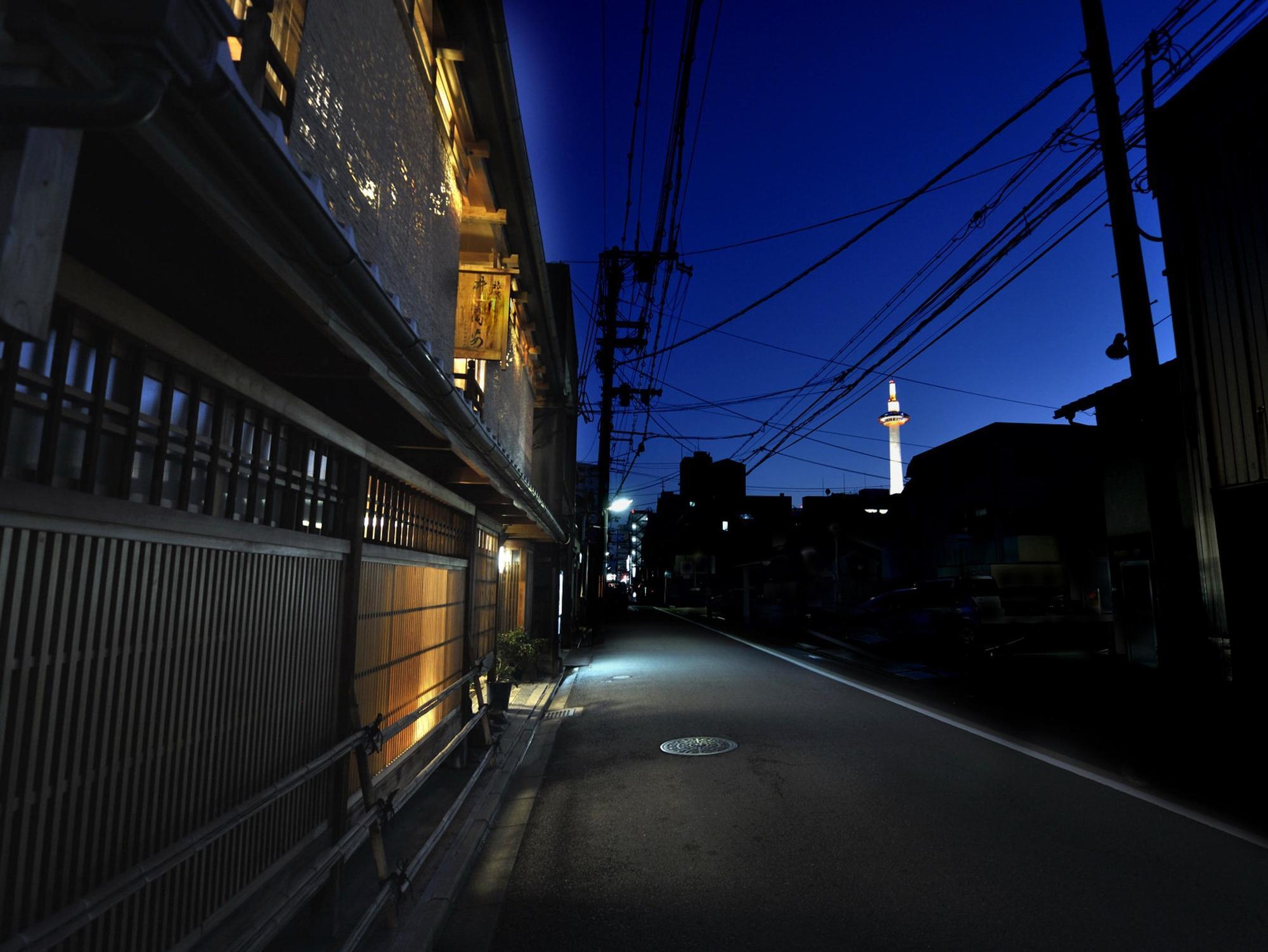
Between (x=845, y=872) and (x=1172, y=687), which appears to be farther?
(x=1172, y=687)

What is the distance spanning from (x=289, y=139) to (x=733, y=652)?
1907cm

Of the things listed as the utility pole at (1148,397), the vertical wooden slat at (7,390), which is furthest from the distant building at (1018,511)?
the vertical wooden slat at (7,390)

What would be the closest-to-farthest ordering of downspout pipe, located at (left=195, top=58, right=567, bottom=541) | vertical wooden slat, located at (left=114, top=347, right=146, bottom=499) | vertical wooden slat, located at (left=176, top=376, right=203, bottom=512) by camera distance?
1. downspout pipe, located at (left=195, top=58, right=567, bottom=541)
2. vertical wooden slat, located at (left=114, top=347, right=146, bottom=499)
3. vertical wooden slat, located at (left=176, top=376, right=203, bottom=512)

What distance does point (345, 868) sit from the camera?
495cm

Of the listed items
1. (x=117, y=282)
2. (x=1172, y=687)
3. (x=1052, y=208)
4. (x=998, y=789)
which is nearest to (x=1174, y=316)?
(x=1052, y=208)

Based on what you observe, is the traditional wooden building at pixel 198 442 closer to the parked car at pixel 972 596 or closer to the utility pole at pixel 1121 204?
the utility pole at pixel 1121 204

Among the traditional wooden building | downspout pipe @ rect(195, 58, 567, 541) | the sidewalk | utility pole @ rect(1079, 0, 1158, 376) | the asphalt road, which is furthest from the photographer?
utility pole @ rect(1079, 0, 1158, 376)

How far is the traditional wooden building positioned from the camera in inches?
71.9

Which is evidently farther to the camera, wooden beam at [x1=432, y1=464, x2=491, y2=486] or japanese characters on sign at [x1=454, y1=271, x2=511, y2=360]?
japanese characters on sign at [x1=454, y1=271, x2=511, y2=360]

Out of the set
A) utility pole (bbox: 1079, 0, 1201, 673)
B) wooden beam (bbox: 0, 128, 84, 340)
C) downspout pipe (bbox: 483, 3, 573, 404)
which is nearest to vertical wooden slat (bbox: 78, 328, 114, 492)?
wooden beam (bbox: 0, 128, 84, 340)

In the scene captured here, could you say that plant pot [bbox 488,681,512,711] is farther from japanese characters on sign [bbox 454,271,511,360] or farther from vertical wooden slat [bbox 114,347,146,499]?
vertical wooden slat [bbox 114,347,146,499]

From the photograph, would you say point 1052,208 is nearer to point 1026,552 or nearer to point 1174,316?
point 1174,316

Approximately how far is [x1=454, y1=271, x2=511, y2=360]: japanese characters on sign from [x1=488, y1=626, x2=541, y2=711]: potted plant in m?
5.17

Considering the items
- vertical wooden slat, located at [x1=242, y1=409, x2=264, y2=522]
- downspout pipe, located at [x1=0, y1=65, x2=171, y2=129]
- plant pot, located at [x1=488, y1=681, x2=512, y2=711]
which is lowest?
plant pot, located at [x1=488, y1=681, x2=512, y2=711]
